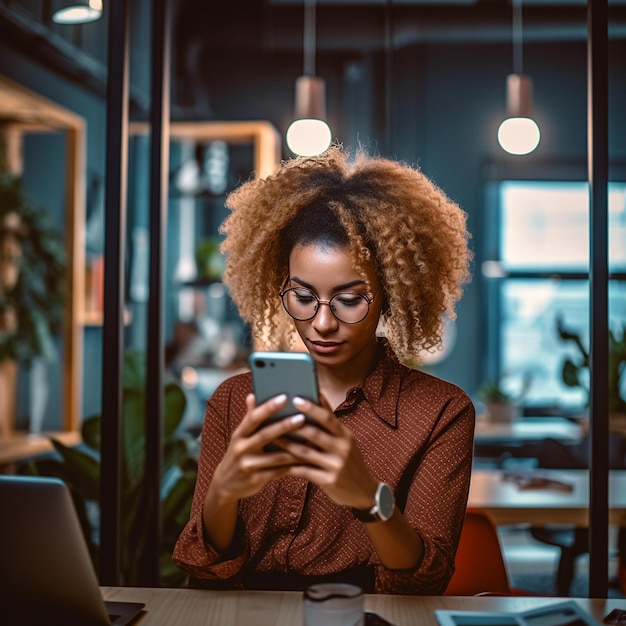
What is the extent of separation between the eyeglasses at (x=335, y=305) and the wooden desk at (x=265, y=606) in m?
0.48

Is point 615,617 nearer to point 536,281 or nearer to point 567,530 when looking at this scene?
point 567,530

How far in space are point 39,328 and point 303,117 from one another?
187 centimetres

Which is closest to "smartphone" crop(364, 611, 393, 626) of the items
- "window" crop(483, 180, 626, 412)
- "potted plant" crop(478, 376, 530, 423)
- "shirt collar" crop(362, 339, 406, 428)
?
"shirt collar" crop(362, 339, 406, 428)

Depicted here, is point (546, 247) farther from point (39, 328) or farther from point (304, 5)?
point (39, 328)

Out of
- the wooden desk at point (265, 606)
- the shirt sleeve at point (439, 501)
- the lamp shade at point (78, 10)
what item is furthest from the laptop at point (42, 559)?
the lamp shade at point (78, 10)

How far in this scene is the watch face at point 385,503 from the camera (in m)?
1.33

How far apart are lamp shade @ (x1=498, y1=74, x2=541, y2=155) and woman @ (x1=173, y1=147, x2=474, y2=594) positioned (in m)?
3.03

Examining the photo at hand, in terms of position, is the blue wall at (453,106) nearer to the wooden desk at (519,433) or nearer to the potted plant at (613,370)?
the wooden desk at (519,433)

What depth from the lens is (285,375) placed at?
1.23m

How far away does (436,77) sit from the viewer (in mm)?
7875

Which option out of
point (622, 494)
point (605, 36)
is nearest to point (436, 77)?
point (622, 494)

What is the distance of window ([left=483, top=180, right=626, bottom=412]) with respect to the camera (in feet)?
25.7

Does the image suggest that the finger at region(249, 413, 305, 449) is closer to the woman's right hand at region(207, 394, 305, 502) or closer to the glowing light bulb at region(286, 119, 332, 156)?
the woman's right hand at region(207, 394, 305, 502)

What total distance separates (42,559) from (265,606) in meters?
0.41
